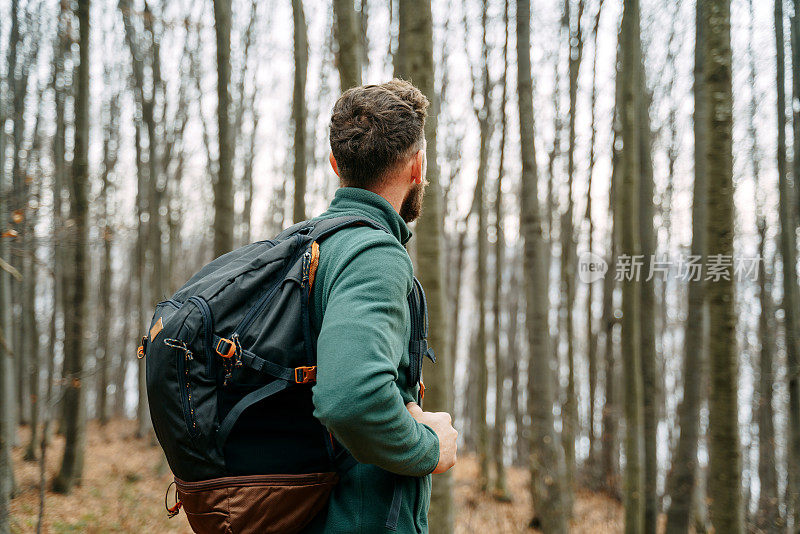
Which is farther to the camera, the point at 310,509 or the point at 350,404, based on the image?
the point at 310,509

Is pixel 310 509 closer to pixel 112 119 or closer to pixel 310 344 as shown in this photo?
pixel 310 344

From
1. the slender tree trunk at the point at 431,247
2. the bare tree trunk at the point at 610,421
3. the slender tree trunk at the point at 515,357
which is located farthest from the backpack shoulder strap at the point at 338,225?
the slender tree trunk at the point at 515,357

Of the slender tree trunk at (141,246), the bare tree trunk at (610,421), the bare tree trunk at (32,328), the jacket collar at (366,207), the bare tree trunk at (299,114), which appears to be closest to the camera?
the jacket collar at (366,207)

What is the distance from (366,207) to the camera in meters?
1.52

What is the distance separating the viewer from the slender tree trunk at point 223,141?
6238 mm

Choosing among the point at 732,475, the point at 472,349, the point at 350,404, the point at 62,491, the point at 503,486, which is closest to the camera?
the point at 350,404

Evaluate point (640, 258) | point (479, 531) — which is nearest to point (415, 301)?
point (640, 258)

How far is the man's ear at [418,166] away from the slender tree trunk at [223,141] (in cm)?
498

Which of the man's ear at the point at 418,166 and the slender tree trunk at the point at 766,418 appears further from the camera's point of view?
the slender tree trunk at the point at 766,418

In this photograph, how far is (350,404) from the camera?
3.73ft

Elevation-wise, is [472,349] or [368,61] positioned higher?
[368,61]

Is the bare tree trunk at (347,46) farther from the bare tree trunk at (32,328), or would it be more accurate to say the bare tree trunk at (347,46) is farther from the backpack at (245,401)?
the bare tree trunk at (32,328)

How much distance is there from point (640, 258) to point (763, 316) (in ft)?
21.2

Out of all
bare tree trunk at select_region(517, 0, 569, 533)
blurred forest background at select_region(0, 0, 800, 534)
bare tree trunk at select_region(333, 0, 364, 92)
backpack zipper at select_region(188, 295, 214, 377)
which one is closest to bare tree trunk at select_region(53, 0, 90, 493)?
blurred forest background at select_region(0, 0, 800, 534)
